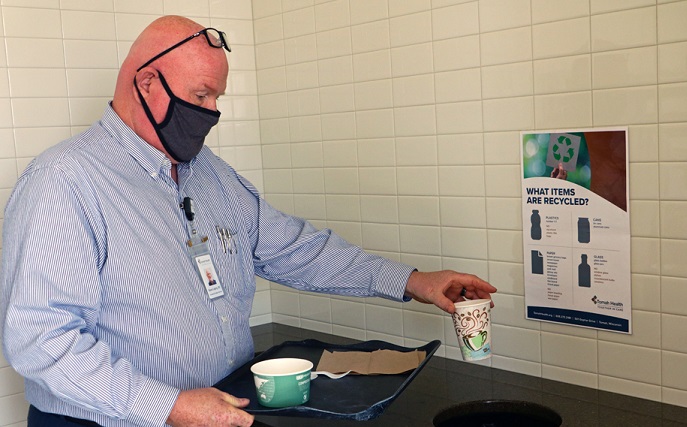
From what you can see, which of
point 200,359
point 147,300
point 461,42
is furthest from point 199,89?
point 461,42

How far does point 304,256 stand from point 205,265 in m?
0.36

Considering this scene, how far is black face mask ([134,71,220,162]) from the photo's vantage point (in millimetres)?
1726

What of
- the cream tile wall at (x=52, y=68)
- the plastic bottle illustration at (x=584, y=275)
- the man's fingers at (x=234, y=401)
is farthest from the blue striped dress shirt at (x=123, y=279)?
the cream tile wall at (x=52, y=68)

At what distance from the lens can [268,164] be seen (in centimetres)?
273

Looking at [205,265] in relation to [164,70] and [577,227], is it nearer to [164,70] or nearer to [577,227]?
[164,70]

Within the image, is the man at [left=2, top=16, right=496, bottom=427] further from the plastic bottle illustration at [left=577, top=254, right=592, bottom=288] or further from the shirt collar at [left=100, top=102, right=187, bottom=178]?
the plastic bottle illustration at [left=577, top=254, right=592, bottom=288]

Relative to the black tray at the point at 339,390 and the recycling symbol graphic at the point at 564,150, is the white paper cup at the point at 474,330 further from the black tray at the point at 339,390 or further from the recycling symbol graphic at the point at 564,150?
the recycling symbol graphic at the point at 564,150

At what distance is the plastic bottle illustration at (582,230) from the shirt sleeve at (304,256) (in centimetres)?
48

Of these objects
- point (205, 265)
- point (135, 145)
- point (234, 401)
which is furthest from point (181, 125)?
point (234, 401)

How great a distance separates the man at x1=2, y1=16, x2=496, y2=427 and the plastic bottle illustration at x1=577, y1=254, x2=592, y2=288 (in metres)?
0.25

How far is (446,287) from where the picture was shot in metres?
1.88

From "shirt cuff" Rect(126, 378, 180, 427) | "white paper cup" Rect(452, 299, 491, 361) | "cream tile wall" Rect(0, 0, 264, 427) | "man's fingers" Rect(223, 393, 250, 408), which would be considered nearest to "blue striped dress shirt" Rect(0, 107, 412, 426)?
"shirt cuff" Rect(126, 378, 180, 427)

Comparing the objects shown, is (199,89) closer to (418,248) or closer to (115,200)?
(115,200)

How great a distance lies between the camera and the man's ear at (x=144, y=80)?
172cm
